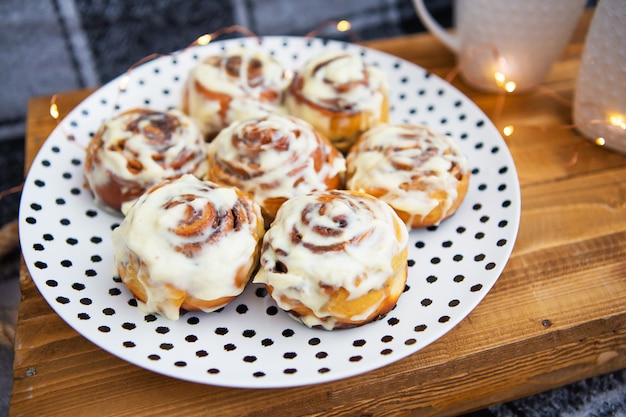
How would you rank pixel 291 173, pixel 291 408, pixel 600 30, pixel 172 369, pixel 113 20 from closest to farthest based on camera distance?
pixel 172 369, pixel 291 408, pixel 291 173, pixel 600 30, pixel 113 20

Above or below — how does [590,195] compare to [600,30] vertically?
below

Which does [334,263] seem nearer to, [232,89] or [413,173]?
[413,173]

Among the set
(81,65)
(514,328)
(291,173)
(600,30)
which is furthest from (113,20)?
(514,328)

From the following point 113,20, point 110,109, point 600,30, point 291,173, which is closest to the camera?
point 291,173

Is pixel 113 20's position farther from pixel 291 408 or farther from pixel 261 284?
pixel 291 408

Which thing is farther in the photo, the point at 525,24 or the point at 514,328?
the point at 525,24

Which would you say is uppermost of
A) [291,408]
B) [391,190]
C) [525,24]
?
[525,24]

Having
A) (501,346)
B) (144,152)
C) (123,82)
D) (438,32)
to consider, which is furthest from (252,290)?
(438,32)
